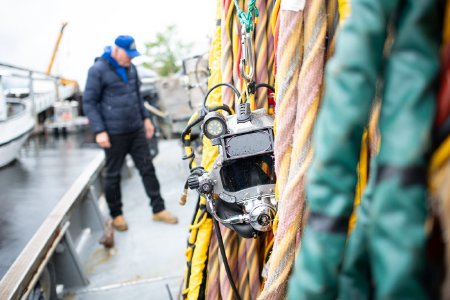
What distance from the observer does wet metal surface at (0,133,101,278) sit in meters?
2.33

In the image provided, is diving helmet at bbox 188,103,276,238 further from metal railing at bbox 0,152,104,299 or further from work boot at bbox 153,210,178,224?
work boot at bbox 153,210,178,224

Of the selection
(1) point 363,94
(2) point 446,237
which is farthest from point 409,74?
(2) point 446,237

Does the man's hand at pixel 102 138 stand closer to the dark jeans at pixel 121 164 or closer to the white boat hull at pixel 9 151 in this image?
the dark jeans at pixel 121 164

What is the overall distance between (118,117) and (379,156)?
2957mm

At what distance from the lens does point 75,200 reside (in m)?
2.88

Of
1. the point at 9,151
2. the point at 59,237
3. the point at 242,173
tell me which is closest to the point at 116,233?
the point at 59,237

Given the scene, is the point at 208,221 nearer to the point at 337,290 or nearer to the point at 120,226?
the point at 337,290

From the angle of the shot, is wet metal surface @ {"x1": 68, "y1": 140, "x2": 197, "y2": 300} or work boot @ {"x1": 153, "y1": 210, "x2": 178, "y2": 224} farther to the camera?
work boot @ {"x1": 153, "y1": 210, "x2": 178, "y2": 224}

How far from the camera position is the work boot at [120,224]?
3.25 metres

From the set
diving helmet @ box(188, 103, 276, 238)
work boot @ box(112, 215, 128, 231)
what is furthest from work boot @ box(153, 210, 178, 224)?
diving helmet @ box(188, 103, 276, 238)

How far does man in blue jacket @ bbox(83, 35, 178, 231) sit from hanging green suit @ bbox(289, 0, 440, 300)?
280 centimetres

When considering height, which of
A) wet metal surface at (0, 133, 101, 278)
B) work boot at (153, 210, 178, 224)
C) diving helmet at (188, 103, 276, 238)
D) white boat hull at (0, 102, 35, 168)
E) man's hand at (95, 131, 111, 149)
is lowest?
work boot at (153, 210, 178, 224)

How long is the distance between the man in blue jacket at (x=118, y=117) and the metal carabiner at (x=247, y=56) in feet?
6.93

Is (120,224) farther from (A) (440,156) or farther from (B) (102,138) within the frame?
(A) (440,156)
